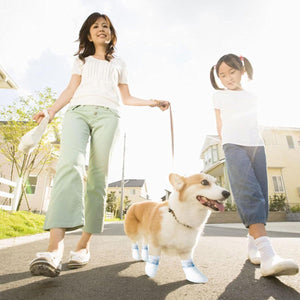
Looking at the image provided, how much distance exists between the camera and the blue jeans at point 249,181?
6.61 ft

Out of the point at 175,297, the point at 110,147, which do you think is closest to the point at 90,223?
the point at 110,147

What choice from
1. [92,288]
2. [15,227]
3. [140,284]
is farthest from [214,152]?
[92,288]

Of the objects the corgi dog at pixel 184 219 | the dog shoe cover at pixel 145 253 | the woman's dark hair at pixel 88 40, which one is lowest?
the dog shoe cover at pixel 145 253

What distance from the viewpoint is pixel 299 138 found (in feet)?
64.7

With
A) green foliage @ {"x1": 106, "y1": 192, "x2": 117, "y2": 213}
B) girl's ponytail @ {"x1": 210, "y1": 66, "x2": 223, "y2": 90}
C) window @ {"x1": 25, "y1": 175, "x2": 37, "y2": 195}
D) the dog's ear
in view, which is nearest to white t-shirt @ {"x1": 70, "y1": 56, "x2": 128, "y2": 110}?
the dog's ear

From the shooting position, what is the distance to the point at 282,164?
59.4 feet

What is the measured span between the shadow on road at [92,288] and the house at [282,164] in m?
17.0

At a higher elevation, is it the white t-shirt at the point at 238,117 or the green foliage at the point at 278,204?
the white t-shirt at the point at 238,117

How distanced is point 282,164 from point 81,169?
64.3ft

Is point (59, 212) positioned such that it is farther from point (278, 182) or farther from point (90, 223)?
point (278, 182)

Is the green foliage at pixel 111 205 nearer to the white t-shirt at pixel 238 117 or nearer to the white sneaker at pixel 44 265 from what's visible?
the white t-shirt at pixel 238 117

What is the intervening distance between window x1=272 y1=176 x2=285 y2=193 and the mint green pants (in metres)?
18.2

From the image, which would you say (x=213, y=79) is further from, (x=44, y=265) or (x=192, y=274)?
(x=44, y=265)

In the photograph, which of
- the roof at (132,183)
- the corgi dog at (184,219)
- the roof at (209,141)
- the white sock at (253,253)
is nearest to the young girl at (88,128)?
the corgi dog at (184,219)
